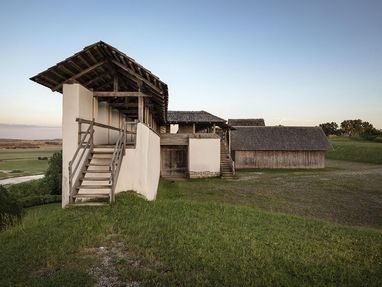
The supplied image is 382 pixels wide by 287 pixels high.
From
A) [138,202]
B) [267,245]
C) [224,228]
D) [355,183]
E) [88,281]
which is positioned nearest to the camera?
[88,281]

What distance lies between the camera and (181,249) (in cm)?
612

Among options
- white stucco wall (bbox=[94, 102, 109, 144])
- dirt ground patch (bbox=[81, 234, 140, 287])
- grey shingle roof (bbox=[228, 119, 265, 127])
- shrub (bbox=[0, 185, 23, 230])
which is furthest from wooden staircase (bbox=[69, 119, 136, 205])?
grey shingle roof (bbox=[228, 119, 265, 127])

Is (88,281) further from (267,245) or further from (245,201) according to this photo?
(245,201)

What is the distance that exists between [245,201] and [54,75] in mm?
10878

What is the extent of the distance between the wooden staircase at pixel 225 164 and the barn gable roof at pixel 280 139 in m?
7.48

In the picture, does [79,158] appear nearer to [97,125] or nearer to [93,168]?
[93,168]

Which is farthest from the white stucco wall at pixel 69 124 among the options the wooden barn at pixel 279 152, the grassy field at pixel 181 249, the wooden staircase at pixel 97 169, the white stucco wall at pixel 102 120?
the wooden barn at pixel 279 152

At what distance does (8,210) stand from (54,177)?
1261 centimetres

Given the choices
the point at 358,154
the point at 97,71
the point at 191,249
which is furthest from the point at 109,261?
the point at 358,154

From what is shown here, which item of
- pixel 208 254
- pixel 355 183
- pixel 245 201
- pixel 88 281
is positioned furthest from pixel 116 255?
pixel 355 183

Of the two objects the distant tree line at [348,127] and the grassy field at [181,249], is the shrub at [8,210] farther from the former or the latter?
the distant tree line at [348,127]

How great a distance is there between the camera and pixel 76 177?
10.7m

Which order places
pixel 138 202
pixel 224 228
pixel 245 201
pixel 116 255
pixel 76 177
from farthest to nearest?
pixel 245 201 → pixel 76 177 → pixel 138 202 → pixel 224 228 → pixel 116 255

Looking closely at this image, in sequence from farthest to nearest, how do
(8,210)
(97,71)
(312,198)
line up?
(312,198)
(97,71)
(8,210)
